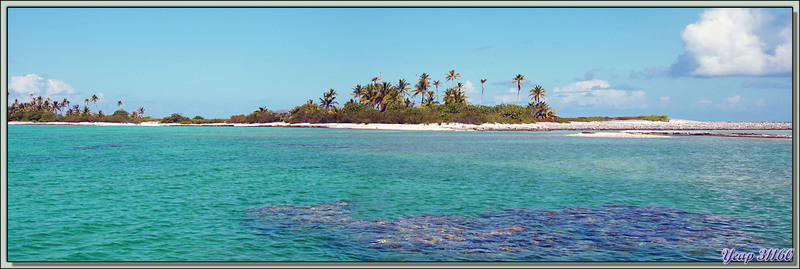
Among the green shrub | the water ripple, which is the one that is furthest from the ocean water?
the green shrub

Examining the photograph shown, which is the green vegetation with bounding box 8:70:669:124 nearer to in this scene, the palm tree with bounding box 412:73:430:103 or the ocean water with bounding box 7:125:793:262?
the palm tree with bounding box 412:73:430:103

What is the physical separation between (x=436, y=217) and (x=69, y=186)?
63.5 ft

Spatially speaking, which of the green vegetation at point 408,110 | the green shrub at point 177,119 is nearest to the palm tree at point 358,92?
the green vegetation at point 408,110

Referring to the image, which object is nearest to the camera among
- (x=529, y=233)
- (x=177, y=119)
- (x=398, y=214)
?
(x=529, y=233)

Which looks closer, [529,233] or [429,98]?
[529,233]

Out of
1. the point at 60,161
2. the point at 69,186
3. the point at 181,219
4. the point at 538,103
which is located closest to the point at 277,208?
the point at 181,219

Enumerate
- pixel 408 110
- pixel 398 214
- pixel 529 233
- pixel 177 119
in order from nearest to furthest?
pixel 529 233 < pixel 398 214 < pixel 408 110 < pixel 177 119

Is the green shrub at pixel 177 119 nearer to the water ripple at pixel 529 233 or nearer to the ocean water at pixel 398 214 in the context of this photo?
the ocean water at pixel 398 214

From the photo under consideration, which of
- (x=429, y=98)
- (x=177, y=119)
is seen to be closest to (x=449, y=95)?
(x=429, y=98)

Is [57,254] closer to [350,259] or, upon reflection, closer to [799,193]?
[350,259]

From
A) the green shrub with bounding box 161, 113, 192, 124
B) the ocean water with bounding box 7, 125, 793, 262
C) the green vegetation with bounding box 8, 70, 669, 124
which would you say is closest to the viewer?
the ocean water with bounding box 7, 125, 793, 262

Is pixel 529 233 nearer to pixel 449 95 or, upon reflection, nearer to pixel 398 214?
pixel 398 214

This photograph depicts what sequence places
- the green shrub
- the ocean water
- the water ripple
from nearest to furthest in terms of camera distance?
the water ripple, the ocean water, the green shrub

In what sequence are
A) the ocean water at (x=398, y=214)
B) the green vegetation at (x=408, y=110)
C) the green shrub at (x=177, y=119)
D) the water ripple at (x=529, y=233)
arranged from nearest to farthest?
the water ripple at (x=529, y=233)
the ocean water at (x=398, y=214)
the green vegetation at (x=408, y=110)
the green shrub at (x=177, y=119)
